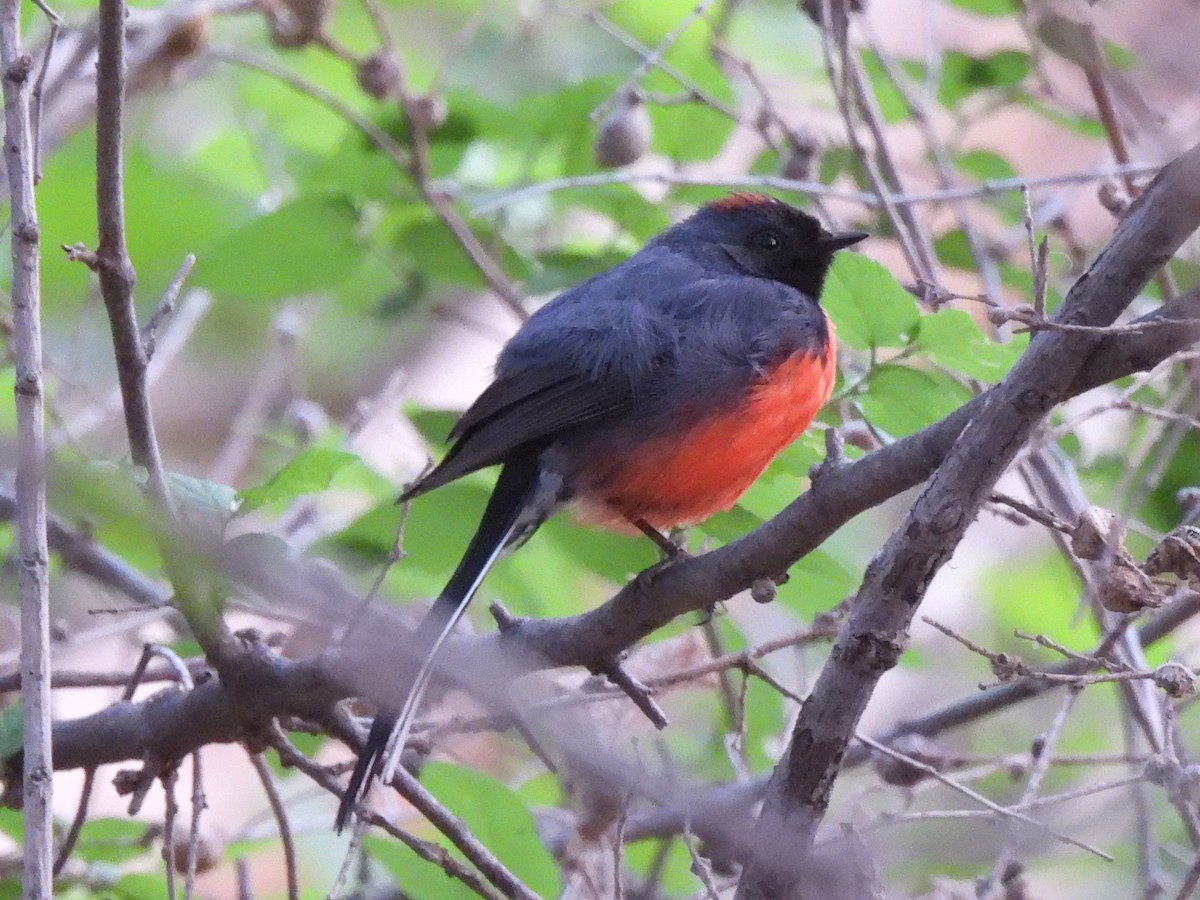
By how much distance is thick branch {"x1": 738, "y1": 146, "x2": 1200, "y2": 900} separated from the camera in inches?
85.7

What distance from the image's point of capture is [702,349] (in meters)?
3.86

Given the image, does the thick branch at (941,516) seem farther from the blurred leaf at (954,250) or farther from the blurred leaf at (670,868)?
the blurred leaf at (954,250)

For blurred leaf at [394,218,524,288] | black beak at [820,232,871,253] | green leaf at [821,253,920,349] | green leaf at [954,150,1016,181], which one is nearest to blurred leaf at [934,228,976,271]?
green leaf at [954,150,1016,181]

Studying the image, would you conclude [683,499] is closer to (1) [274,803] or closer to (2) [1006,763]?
(2) [1006,763]

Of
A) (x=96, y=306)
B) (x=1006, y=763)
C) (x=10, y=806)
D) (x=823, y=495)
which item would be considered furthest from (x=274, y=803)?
(x=96, y=306)

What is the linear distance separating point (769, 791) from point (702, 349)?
1.61 m

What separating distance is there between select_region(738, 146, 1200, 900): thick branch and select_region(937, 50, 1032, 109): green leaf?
236cm

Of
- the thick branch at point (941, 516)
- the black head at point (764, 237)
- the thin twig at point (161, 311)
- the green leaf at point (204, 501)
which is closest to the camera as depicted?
the thick branch at point (941, 516)

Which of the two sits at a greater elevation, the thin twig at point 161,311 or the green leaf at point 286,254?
the green leaf at point 286,254

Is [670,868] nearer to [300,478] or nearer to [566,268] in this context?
[566,268]

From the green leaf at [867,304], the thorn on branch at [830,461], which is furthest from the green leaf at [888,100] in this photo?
the thorn on branch at [830,461]

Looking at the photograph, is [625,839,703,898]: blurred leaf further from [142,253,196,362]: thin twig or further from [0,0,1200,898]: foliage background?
[142,253,196,362]: thin twig

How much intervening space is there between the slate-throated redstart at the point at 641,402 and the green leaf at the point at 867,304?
20.6 inches

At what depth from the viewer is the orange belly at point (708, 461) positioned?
3.65 m
